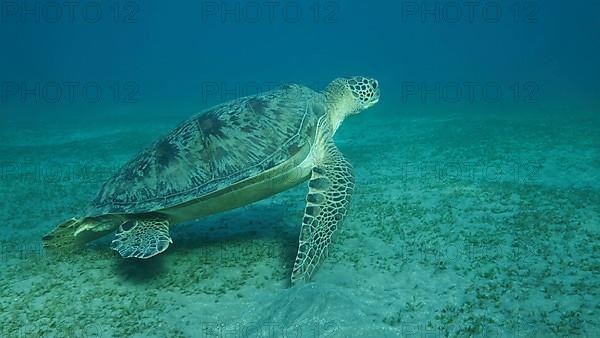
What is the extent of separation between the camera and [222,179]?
4863 millimetres

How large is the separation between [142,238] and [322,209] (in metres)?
2.28

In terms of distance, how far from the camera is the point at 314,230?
15.9 ft

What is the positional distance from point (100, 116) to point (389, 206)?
947 inches

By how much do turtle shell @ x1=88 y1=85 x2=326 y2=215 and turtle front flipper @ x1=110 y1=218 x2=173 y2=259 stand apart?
0.21 metres

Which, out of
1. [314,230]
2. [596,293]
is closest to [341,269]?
[314,230]

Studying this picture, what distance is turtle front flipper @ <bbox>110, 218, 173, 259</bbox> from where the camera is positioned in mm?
4312

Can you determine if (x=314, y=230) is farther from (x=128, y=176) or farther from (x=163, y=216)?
(x=128, y=176)
